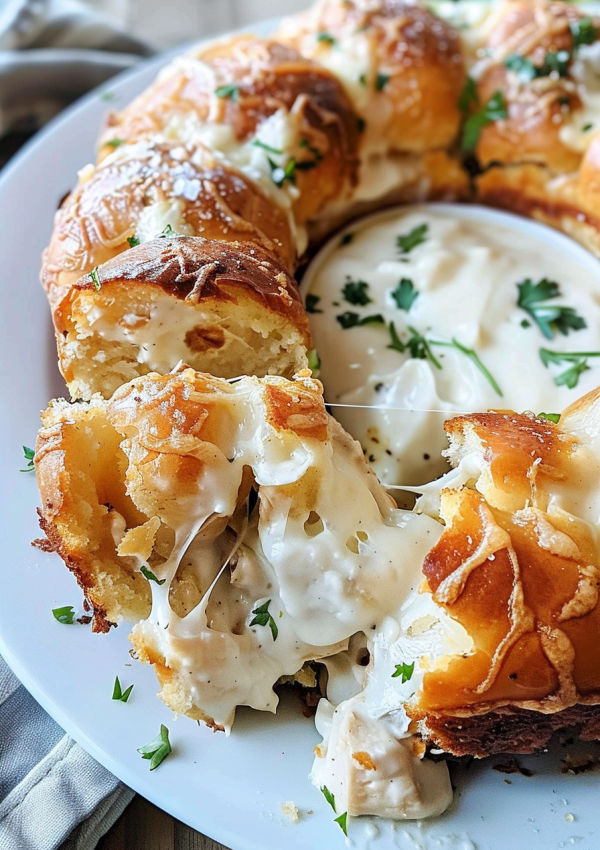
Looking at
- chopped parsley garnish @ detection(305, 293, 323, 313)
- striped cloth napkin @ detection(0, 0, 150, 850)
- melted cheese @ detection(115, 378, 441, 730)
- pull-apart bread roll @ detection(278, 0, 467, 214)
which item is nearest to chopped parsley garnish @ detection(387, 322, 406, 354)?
chopped parsley garnish @ detection(305, 293, 323, 313)

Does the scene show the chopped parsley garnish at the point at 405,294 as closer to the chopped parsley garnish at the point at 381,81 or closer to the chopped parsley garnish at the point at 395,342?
the chopped parsley garnish at the point at 395,342

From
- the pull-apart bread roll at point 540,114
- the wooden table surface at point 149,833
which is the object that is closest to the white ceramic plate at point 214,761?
the wooden table surface at point 149,833

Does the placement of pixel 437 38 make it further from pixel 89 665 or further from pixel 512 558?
pixel 89 665


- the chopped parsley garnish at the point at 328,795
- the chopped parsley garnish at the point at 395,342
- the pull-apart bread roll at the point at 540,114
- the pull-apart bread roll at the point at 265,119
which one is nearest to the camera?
the chopped parsley garnish at the point at 328,795

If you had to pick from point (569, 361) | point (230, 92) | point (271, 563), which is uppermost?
point (230, 92)

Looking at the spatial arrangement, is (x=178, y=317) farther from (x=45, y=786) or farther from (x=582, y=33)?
(x=582, y=33)

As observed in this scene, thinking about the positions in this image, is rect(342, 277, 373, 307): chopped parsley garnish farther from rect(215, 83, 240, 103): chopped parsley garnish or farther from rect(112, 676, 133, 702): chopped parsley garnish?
rect(112, 676, 133, 702): chopped parsley garnish

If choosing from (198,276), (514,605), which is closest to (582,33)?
(198,276)

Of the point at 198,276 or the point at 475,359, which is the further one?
the point at 475,359
